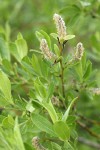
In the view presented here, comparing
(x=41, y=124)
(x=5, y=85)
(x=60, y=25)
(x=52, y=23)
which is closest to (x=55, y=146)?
(x=41, y=124)

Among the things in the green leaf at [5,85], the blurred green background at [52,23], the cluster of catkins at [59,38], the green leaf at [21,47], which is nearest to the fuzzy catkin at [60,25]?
the cluster of catkins at [59,38]

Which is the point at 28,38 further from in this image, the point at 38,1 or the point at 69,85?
the point at 69,85

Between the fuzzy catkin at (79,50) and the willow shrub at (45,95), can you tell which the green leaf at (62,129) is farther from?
the fuzzy catkin at (79,50)

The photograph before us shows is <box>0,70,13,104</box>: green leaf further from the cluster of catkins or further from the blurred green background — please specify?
the blurred green background

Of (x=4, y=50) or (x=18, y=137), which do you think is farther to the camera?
(x=4, y=50)

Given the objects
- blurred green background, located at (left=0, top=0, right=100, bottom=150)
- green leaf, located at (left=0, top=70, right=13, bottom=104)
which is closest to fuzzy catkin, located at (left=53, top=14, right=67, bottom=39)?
green leaf, located at (left=0, top=70, right=13, bottom=104)

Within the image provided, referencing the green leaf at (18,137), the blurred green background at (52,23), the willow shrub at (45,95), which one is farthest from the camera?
the blurred green background at (52,23)

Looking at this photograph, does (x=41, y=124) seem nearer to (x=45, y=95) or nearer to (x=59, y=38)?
(x=45, y=95)

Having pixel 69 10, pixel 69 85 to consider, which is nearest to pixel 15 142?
pixel 69 85
